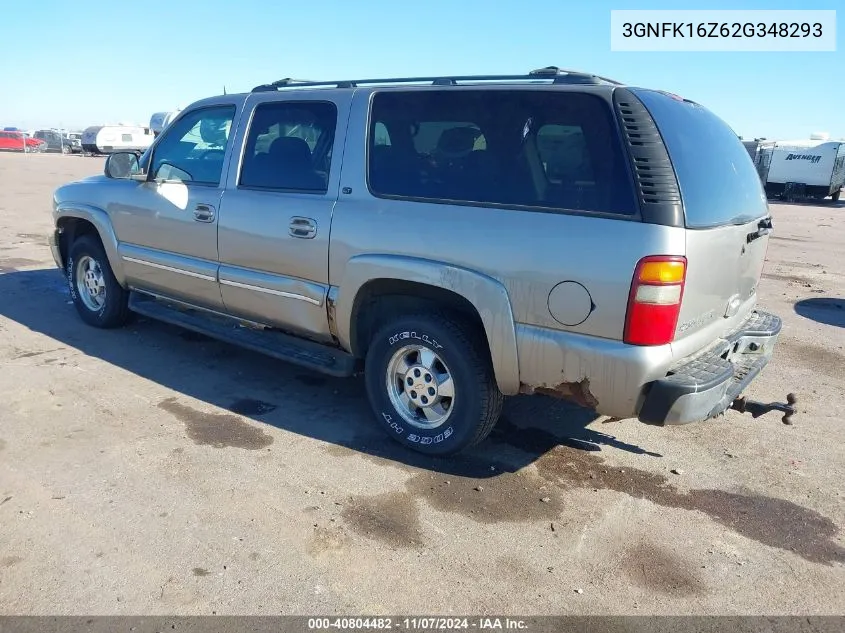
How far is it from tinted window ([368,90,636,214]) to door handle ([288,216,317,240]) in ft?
1.54

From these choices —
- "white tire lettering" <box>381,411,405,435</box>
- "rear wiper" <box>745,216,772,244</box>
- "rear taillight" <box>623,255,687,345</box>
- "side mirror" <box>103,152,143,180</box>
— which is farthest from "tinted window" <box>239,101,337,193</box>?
"rear wiper" <box>745,216,772,244</box>

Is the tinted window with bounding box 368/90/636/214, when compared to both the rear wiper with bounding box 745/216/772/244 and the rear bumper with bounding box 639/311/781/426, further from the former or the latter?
the rear wiper with bounding box 745/216/772/244

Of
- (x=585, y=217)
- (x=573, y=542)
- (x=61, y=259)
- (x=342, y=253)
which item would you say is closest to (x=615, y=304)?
(x=585, y=217)

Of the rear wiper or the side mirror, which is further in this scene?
the side mirror

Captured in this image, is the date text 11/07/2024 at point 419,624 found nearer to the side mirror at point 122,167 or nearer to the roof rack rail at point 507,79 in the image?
the roof rack rail at point 507,79

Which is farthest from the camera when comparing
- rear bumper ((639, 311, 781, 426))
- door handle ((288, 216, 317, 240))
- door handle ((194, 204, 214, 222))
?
door handle ((194, 204, 214, 222))

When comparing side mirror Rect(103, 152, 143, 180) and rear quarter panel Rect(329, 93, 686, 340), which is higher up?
side mirror Rect(103, 152, 143, 180)

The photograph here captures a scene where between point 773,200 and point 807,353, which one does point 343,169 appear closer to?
point 807,353

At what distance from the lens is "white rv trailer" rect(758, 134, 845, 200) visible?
93.8 feet

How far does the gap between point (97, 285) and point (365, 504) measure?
397 centimetres

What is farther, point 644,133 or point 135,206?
point 135,206

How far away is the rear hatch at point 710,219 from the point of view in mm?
3092

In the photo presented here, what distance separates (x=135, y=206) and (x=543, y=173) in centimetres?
348

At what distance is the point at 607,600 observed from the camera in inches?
107
